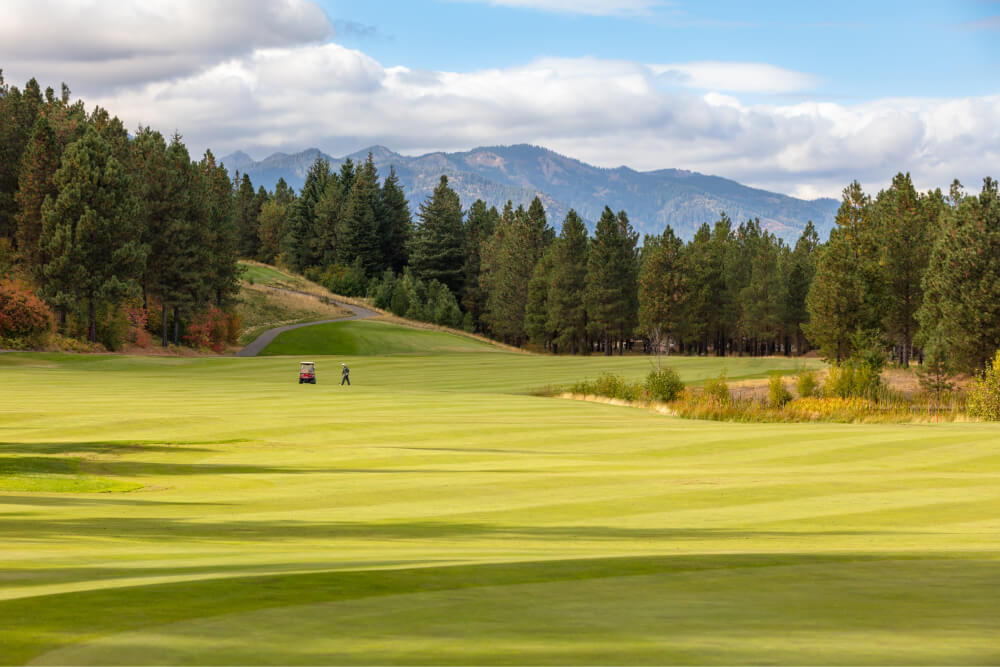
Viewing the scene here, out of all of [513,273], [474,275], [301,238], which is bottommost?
[513,273]

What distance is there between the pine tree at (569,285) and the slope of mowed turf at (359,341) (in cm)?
1692

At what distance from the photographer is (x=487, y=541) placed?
38.5 ft

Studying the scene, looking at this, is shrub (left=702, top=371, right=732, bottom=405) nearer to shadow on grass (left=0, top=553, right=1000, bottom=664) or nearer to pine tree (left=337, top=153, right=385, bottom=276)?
shadow on grass (left=0, top=553, right=1000, bottom=664)

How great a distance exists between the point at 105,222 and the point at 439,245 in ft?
248

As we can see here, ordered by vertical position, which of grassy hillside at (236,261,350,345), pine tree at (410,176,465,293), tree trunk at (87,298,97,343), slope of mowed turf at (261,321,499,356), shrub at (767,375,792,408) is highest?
pine tree at (410,176,465,293)

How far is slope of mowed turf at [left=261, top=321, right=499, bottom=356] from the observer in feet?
303

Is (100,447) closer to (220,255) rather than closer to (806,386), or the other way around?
(806,386)

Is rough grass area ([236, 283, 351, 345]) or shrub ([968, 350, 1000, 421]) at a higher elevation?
rough grass area ([236, 283, 351, 345])

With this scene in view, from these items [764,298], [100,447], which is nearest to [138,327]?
[100,447]

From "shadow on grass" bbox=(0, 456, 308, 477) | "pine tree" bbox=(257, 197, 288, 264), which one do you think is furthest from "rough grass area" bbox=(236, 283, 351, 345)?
"shadow on grass" bbox=(0, 456, 308, 477)

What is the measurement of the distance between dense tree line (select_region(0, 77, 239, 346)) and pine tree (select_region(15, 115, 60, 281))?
0.08 m

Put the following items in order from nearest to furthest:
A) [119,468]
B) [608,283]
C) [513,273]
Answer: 1. [119,468]
2. [608,283]
3. [513,273]

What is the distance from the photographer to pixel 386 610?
275 inches

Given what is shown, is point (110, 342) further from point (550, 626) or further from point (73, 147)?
point (550, 626)
